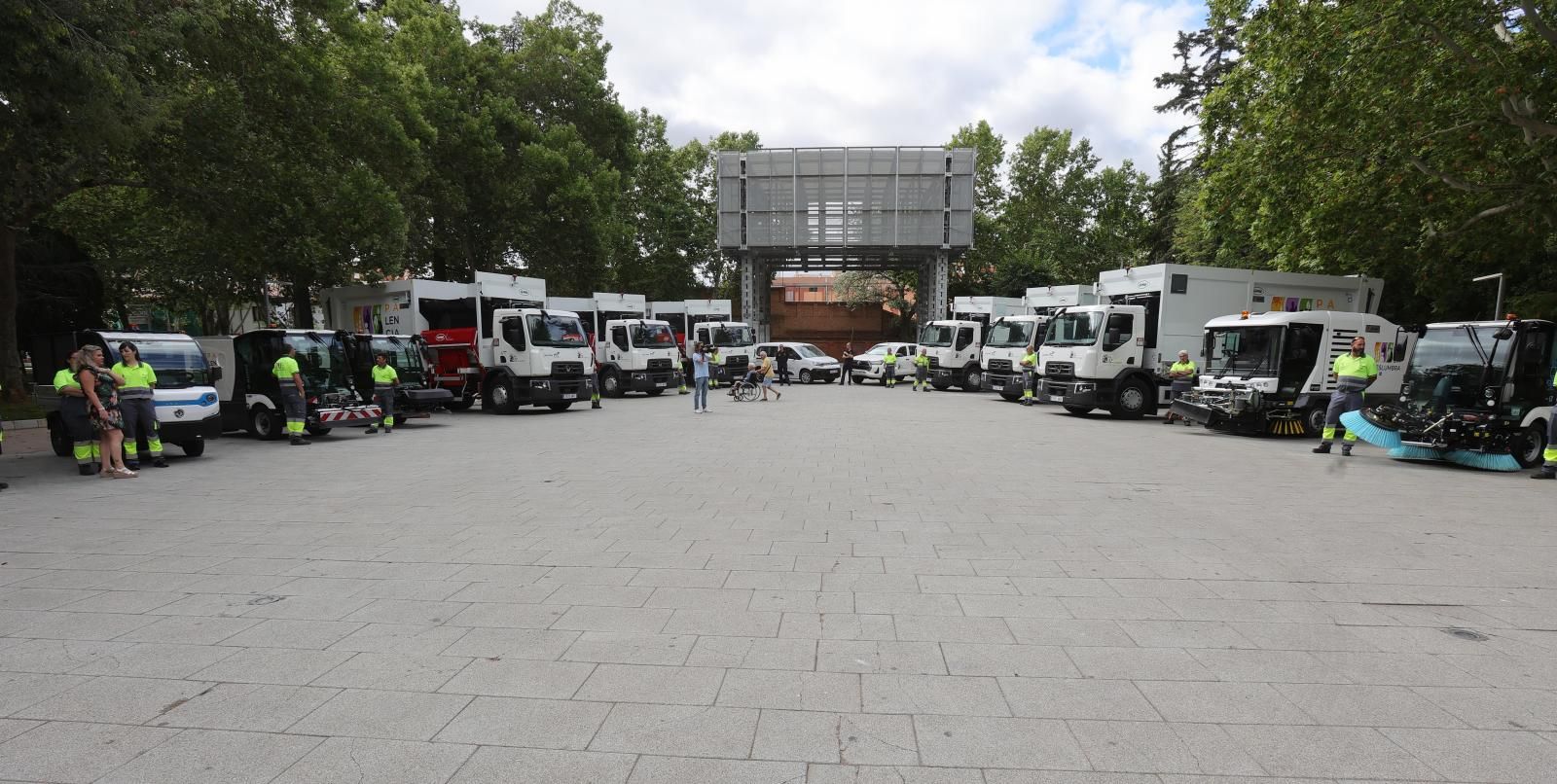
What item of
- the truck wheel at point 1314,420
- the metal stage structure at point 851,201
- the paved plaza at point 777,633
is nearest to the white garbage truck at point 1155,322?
the truck wheel at point 1314,420

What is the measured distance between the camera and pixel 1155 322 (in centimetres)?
1655

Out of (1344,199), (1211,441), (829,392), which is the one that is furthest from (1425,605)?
(829,392)

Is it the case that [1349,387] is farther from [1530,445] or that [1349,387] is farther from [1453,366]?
[1530,445]

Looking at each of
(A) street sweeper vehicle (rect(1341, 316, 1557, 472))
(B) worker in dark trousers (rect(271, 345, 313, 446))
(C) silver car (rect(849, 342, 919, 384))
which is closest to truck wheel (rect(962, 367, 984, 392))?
(C) silver car (rect(849, 342, 919, 384))

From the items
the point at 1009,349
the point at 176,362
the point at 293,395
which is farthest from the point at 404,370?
the point at 1009,349

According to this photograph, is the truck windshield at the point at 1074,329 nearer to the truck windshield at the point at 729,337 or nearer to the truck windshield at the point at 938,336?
the truck windshield at the point at 938,336

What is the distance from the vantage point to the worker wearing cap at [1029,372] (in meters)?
20.6

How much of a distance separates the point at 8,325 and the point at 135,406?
430 inches

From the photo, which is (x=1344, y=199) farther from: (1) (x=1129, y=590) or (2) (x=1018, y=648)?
(2) (x=1018, y=648)

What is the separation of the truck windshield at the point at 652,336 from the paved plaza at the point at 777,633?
51.0ft

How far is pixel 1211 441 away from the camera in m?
13.0

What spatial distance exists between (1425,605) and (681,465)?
Result: 7.15m

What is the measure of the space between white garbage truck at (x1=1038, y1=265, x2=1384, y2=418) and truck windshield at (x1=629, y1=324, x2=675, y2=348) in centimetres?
1239

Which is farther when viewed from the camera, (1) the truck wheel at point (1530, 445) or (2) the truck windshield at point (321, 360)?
(2) the truck windshield at point (321, 360)
